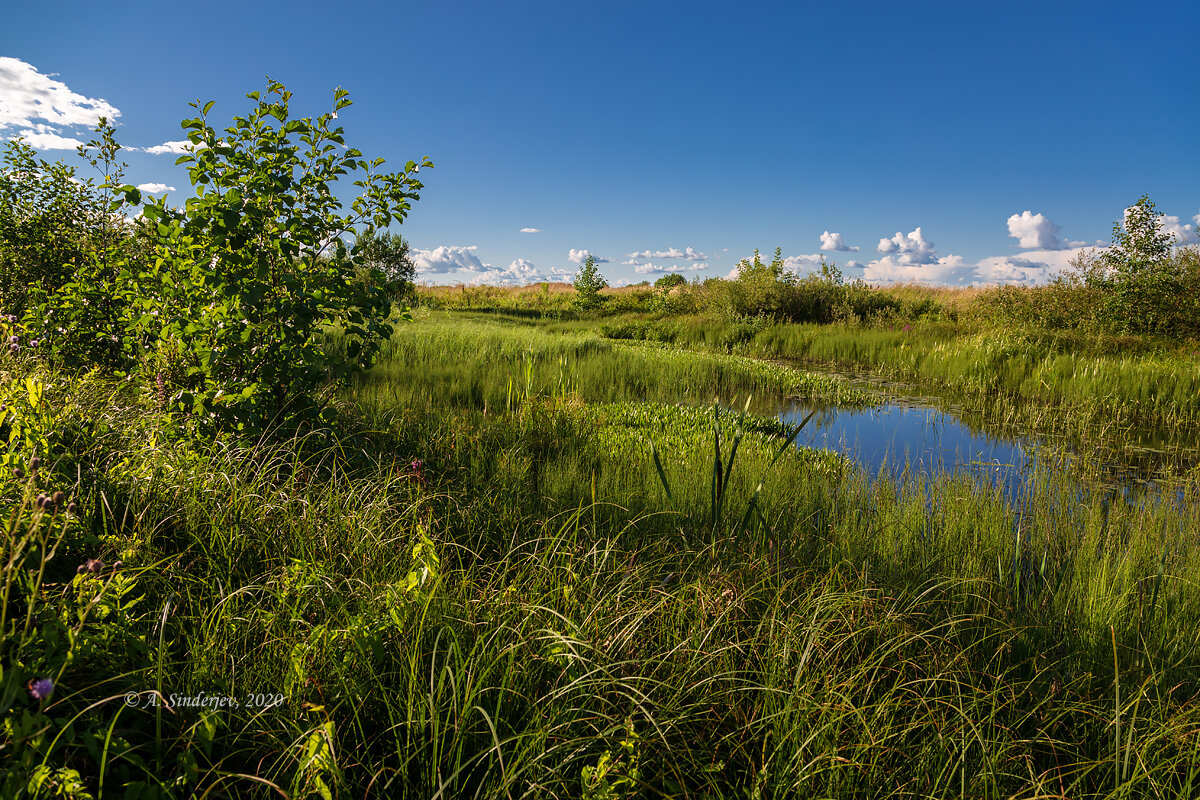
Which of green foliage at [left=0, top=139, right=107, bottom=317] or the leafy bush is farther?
green foliage at [left=0, top=139, right=107, bottom=317]

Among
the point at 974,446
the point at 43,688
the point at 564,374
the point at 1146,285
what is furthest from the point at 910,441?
the point at 1146,285

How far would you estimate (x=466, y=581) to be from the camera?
78.7 inches

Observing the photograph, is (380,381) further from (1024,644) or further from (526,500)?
(1024,644)

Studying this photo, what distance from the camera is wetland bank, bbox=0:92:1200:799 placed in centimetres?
146

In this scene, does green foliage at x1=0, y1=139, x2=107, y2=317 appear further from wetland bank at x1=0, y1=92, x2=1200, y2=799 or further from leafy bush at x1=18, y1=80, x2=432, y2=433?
leafy bush at x1=18, y1=80, x2=432, y2=433

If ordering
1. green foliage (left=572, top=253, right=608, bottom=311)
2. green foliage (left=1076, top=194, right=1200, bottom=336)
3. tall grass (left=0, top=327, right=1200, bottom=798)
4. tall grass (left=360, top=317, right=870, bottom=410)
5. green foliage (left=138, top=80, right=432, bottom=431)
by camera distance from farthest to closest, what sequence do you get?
green foliage (left=572, top=253, right=608, bottom=311)
green foliage (left=1076, top=194, right=1200, bottom=336)
tall grass (left=360, top=317, right=870, bottom=410)
green foliage (left=138, top=80, right=432, bottom=431)
tall grass (left=0, top=327, right=1200, bottom=798)

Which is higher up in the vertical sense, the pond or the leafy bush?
the leafy bush

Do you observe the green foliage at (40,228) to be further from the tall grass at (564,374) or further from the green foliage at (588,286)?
the green foliage at (588,286)

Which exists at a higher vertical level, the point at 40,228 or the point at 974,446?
the point at 40,228

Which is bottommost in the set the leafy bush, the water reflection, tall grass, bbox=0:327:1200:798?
the water reflection

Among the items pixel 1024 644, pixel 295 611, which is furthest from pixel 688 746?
pixel 1024 644

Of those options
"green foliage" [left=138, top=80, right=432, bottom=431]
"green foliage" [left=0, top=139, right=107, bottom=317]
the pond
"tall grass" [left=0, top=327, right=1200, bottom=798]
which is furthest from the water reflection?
"green foliage" [left=0, top=139, right=107, bottom=317]

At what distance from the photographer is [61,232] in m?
5.54

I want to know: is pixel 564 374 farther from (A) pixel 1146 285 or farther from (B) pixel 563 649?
(A) pixel 1146 285
